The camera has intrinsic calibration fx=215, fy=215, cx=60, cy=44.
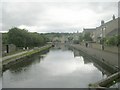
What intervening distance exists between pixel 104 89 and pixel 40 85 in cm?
661

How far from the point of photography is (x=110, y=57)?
28734mm

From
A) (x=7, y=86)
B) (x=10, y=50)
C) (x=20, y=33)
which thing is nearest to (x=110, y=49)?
(x=7, y=86)

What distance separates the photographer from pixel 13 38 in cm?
5238

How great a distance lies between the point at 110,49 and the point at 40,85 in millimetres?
14645

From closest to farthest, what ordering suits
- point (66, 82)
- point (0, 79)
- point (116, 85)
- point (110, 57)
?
point (116, 85) < point (66, 82) < point (0, 79) < point (110, 57)

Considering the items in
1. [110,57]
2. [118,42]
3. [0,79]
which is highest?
[118,42]

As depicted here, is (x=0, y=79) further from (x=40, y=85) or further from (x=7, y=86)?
(x=40, y=85)

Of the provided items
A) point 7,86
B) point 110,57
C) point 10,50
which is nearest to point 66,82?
point 7,86

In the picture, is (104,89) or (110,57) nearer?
(104,89)

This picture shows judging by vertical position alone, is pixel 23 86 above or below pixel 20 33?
below

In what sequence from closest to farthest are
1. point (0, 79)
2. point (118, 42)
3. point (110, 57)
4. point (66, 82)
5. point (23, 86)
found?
point (23, 86) < point (66, 82) < point (0, 79) < point (110, 57) < point (118, 42)

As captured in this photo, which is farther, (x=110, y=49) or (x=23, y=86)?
(x=110, y=49)

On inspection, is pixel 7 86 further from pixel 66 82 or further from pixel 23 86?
pixel 66 82

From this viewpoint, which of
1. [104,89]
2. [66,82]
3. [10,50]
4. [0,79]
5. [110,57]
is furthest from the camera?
[10,50]
